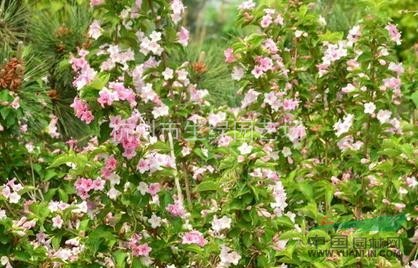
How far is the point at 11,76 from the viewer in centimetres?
345

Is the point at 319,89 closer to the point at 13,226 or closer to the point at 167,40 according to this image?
the point at 167,40

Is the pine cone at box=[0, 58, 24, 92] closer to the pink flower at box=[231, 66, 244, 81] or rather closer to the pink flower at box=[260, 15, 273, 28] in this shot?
the pink flower at box=[231, 66, 244, 81]

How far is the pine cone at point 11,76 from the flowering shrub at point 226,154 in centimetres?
32

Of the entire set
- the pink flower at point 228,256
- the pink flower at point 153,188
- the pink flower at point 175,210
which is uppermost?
the pink flower at point 153,188

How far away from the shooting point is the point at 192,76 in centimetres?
449

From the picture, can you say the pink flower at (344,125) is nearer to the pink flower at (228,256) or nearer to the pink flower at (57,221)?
the pink flower at (228,256)

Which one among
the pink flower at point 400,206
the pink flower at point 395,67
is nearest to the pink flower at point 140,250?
the pink flower at point 400,206

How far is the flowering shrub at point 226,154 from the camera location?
2.67 metres

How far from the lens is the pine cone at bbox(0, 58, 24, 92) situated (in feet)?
11.3

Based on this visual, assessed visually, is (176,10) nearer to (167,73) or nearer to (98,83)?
(167,73)

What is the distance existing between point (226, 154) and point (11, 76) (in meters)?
1.14

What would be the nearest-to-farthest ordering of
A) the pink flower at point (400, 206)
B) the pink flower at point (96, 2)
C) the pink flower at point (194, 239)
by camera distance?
1. the pink flower at point (194, 239)
2. the pink flower at point (400, 206)
3. the pink flower at point (96, 2)

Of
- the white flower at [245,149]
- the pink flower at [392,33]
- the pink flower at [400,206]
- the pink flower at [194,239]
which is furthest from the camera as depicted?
the pink flower at [392,33]

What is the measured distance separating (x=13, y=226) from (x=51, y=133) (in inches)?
52.3
